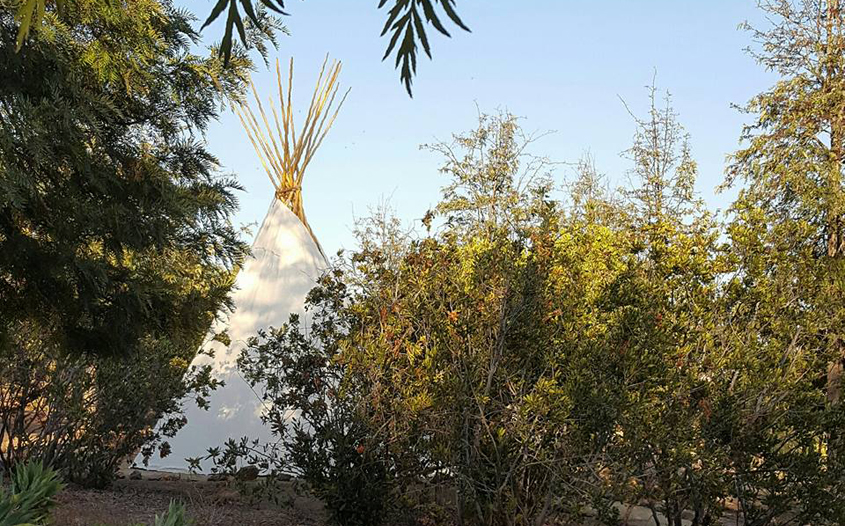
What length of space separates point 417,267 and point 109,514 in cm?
240

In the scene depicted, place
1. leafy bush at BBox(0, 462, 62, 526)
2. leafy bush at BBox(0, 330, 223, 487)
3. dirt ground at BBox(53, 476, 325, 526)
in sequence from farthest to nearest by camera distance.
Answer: leafy bush at BBox(0, 330, 223, 487), dirt ground at BBox(53, 476, 325, 526), leafy bush at BBox(0, 462, 62, 526)

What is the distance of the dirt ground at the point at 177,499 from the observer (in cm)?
471

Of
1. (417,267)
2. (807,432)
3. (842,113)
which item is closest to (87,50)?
(417,267)

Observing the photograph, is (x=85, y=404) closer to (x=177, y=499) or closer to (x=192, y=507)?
(x=177, y=499)

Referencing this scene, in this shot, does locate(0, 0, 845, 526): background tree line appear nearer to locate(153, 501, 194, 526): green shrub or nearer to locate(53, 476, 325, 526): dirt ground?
locate(53, 476, 325, 526): dirt ground

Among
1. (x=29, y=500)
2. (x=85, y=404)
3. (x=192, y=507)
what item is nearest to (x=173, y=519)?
(x=29, y=500)

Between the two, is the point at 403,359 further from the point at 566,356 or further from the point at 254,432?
the point at 254,432

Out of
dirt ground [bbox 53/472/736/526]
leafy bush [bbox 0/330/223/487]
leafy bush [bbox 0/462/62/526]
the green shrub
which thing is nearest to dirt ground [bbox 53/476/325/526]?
dirt ground [bbox 53/472/736/526]

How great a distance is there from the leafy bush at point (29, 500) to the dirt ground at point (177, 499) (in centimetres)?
276

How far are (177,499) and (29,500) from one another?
4276 millimetres

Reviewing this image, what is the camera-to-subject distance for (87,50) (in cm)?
438

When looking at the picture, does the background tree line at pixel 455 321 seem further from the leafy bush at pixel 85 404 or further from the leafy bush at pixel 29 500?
the leafy bush at pixel 29 500

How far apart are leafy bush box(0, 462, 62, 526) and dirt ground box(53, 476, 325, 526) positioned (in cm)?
276

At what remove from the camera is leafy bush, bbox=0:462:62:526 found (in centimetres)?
159
